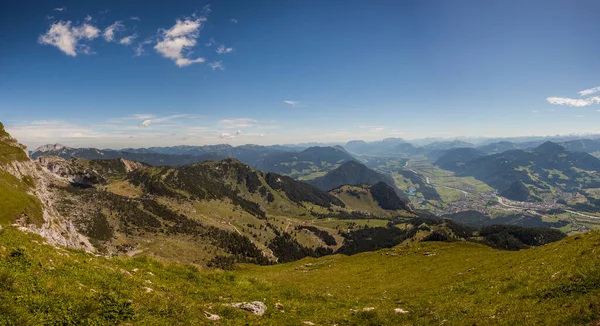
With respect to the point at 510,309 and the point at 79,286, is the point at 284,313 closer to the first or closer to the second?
the point at 79,286

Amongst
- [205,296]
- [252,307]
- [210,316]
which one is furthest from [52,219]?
[210,316]

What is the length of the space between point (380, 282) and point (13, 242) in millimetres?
40977

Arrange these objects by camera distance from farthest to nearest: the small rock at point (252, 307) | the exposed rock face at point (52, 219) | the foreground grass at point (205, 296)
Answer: the exposed rock face at point (52, 219), the small rock at point (252, 307), the foreground grass at point (205, 296)

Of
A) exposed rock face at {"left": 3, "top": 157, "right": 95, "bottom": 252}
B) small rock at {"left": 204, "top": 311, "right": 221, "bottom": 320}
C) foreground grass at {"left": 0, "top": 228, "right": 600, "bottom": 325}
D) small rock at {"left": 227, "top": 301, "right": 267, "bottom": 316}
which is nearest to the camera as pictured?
foreground grass at {"left": 0, "top": 228, "right": 600, "bottom": 325}

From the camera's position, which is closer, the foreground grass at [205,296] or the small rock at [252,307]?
A: the foreground grass at [205,296]

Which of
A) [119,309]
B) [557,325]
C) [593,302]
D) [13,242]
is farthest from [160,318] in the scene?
[593,302]

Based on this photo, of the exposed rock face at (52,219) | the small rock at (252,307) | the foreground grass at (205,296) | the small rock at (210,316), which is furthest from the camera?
the exposed rock face at (52,219)

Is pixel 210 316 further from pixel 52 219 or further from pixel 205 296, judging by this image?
pixel 52 219

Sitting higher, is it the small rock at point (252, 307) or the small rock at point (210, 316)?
the small rock at point (210, 316)

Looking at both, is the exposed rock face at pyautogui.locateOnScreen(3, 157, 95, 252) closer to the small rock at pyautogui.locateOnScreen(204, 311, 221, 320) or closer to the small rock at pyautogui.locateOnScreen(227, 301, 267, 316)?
the small rock at pyautogui.locateOnScreen(227, 301, 267, 316)

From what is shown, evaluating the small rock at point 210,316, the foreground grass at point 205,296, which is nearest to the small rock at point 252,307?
the foreground grass at point 205,296

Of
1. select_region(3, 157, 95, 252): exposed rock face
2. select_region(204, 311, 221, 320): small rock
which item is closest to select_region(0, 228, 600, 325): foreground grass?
select_region(204, 311, 221, 320): small rock

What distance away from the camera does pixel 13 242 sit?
1509 cm

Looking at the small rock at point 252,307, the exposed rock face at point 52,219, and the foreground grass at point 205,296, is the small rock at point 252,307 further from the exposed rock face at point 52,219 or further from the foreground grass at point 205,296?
the exposed rock face at point 52,219
